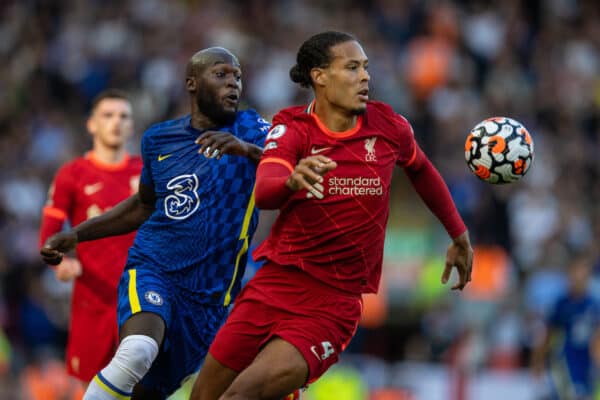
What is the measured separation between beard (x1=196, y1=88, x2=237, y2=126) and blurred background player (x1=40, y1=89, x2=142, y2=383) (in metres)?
1.86

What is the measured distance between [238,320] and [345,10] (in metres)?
12.0

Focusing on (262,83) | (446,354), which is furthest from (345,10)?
(446,354)

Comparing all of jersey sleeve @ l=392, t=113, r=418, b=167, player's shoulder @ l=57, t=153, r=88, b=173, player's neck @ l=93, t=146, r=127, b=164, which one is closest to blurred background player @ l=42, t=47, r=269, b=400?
jersey sleeve @ l=392, t=113, r=418, b=167

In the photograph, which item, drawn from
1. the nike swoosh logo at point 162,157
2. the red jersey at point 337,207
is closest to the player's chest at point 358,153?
the red jersey at point 337,207

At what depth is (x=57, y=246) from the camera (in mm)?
7508

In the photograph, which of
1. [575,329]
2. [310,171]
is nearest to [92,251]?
[310,171]

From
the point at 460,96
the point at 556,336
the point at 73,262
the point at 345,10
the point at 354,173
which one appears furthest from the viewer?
the point at 345,10

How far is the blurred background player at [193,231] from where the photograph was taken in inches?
286

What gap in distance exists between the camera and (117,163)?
30.5 ft

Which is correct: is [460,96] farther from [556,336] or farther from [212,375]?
[212,375]

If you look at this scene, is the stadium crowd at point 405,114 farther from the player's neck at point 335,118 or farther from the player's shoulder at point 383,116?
the player's neck at point 335,118

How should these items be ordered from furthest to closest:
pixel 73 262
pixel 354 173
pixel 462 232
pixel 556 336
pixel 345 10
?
pixel 345 10 → pixel 556 336 → pixel 73 262 → pixel 462 232 → pixel 354 173

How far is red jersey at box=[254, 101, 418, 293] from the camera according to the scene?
636cm

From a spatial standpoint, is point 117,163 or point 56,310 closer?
point 117,163
